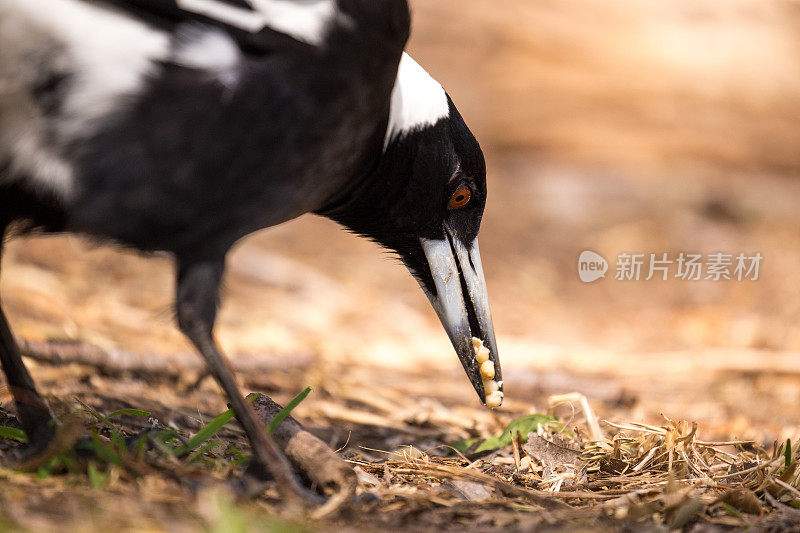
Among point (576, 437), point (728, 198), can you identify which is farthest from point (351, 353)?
point (728, 198)

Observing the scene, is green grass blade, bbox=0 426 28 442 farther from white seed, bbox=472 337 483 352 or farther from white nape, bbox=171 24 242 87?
white seed, bbox=472 337 483 352

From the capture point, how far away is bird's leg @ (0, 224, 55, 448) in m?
1.75

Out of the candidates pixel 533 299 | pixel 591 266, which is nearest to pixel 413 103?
pixel 533 299

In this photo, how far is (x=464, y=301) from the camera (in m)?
2.29

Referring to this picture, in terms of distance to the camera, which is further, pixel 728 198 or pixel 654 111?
pixel 728 198

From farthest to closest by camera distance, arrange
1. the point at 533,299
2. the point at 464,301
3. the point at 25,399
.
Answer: the point at 533,299 < the point at 464,301 < the point at 25,399

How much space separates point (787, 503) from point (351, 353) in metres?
2.27

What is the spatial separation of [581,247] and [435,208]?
13.2 feet

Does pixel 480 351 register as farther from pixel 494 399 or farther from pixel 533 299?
pixel 533 299

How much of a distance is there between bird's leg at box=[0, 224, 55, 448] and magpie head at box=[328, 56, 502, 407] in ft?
2.78

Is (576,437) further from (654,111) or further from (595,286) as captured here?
(654,111)

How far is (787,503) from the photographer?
5.89 ft

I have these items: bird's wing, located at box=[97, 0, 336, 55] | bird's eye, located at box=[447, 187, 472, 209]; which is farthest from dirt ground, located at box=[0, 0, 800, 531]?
bird's eye, located at box=[447, 187, 472, 209]

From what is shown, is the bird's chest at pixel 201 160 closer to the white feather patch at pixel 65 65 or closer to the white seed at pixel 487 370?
the white feather patch at pixel 65 65
